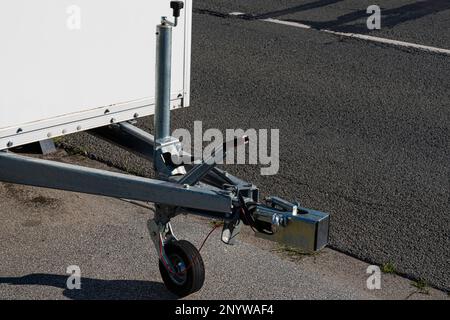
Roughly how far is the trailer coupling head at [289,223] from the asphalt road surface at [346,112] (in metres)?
1.33

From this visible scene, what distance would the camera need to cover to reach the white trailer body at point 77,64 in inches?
185

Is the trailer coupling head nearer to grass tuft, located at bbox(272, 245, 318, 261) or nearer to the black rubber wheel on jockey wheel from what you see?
the black rubber wheel on jockey wheel

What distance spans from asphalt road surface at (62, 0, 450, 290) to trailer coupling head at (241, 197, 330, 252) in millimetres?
1326

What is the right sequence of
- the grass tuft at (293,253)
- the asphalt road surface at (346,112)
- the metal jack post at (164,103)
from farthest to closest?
the asphalt road surface at (346,112), the grass tuft at (293,253), the metal jack post at (164,103)

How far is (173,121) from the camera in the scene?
805 centimetres

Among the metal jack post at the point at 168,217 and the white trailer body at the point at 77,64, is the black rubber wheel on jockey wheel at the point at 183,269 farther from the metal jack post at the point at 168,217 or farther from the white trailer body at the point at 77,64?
the white trailer body at the point at 77,64

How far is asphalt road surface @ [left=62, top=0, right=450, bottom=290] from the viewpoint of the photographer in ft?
19.9

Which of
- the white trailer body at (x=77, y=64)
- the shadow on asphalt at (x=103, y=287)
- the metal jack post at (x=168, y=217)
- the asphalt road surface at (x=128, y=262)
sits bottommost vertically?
the shadow on asphalt at (x=103, y=287)

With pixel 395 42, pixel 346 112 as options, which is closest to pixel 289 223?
pixel 346 112

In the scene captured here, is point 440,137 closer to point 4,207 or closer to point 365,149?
point 365,149

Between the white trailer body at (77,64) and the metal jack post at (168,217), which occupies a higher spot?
the white trailer body at (77,64)

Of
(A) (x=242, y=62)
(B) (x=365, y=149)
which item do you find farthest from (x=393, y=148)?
(A) (x=242, y=62)

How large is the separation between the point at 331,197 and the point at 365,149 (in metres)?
1.05

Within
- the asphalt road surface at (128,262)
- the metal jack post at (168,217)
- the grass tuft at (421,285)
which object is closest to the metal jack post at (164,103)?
the metal jack post at (168,217)
